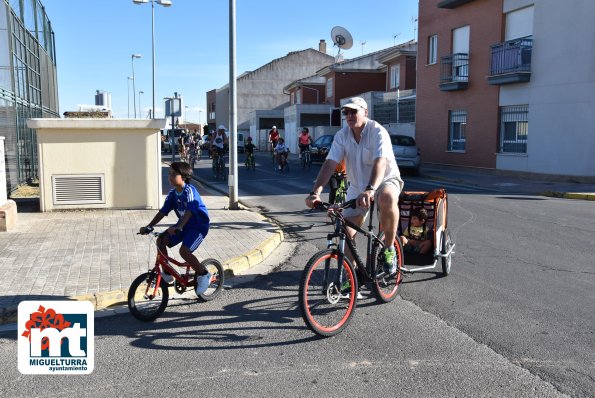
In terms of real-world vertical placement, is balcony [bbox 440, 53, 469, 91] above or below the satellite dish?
below

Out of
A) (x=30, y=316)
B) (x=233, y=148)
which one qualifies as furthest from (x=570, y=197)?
(x=30, y=316)

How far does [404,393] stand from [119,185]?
8.77 m

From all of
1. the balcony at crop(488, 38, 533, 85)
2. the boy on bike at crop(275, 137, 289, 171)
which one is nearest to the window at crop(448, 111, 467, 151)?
the balcony at crop(488, 38, 533, 85)

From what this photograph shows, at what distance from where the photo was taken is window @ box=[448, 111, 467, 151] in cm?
2536

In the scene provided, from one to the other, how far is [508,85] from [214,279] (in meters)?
19.4

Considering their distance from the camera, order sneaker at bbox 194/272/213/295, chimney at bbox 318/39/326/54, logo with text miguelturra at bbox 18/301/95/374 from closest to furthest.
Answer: logo with text miguelturra at bbox 18/301/95/374, sneaker at bbox 194/272/213/295, chimney at bbox 318/39/326/54

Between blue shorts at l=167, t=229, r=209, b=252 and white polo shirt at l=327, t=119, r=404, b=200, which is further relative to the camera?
blue shorts at l=167, t=229, r=209, b=252

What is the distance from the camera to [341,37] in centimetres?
4531

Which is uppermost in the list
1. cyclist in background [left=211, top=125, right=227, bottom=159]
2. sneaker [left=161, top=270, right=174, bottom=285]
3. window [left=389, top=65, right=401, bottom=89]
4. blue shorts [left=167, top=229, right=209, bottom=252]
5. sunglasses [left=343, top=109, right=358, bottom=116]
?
window [left=389, top=65, right=401, bottom=89]

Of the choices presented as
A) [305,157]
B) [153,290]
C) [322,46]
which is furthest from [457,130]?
[322,46]

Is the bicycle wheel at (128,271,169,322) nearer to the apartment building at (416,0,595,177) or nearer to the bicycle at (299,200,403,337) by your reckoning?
the bicycle at (299,200,403,337)

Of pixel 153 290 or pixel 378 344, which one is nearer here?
pixel 378 344

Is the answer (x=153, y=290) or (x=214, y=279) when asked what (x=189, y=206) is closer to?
(x=153, y=290)

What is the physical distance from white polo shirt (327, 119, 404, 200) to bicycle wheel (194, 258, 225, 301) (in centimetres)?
161
